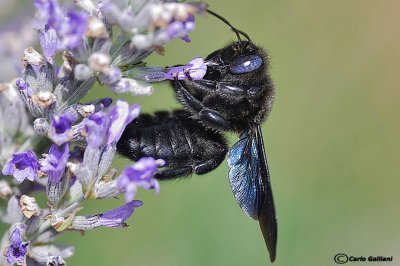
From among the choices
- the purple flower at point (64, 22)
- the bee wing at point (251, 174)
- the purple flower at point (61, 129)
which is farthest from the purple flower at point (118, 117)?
the bee wing at point (251, 174)

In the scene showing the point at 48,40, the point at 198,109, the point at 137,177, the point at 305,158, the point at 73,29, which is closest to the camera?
the point at 73,29

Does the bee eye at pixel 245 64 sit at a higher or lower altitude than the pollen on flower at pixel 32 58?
lower

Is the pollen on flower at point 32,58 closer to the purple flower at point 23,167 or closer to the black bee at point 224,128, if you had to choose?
the purple flower at point 23,167

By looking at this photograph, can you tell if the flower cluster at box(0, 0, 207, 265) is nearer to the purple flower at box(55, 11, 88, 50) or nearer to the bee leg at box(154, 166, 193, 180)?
the purple flower at box(55, 11, 88, 50)

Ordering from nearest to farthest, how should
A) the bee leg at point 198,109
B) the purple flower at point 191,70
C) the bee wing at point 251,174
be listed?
1. the purple flower at point 191,70
2. the bee leg at point 198,109
3. the bee wing at point 251,174

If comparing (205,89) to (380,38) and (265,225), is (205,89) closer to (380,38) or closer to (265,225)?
(265,225)

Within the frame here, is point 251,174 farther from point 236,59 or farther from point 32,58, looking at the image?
point 32,58

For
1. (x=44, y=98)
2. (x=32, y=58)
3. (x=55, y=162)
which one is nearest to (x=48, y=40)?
(x=32, y=58)
